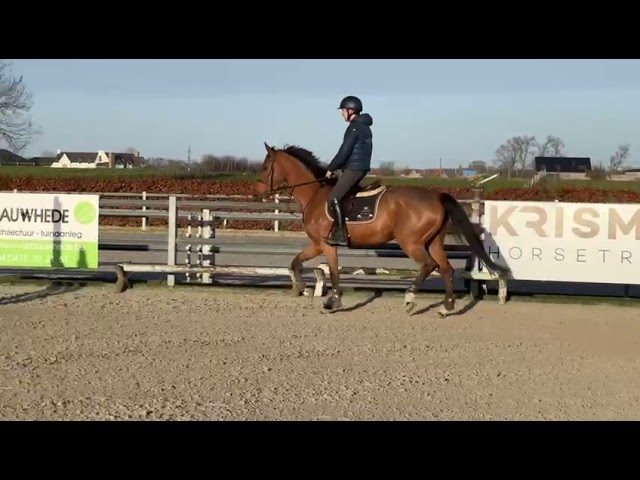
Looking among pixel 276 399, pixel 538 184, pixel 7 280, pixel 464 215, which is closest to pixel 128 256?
pixel 7 280

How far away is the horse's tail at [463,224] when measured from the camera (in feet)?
30.8

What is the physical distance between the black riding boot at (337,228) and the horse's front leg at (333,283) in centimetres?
16

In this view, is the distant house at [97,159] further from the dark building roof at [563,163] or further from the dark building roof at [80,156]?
the dark building roof at [563,163]

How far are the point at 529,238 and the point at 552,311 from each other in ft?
4.01

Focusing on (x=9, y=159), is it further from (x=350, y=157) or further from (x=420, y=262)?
(x=420, y=262)

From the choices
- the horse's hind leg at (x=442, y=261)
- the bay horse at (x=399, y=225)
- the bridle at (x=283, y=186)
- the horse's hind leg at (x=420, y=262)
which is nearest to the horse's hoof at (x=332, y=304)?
the bay horse at (x=399, y=225)

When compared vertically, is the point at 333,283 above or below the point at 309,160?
below

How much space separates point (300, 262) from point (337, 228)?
0.82 meters

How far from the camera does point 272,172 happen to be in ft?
33.2

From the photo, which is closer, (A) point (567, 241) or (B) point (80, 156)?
(A) point (567, 241)

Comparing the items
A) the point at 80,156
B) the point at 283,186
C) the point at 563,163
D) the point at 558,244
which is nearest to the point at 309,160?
the point at 283,186

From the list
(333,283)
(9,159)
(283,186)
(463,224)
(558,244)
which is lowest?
(333,283)

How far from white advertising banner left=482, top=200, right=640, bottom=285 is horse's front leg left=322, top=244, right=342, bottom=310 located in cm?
250

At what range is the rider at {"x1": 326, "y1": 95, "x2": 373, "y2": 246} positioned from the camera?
9.14m
